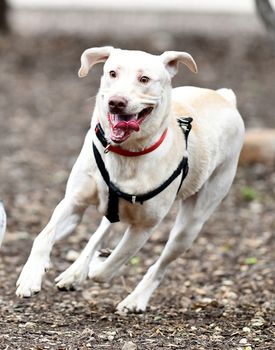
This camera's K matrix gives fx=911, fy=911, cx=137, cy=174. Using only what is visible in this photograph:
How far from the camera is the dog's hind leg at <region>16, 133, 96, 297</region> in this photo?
545 centimetres

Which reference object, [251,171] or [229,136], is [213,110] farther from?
[251,171]

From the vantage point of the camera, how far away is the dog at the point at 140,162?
512 cm

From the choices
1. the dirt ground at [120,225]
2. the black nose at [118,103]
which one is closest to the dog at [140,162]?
the black nose at [118,103]

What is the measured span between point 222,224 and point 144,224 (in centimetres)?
399

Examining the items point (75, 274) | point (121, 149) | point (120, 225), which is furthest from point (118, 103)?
point (120, 225)

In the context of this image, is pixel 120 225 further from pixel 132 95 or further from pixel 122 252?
pixel 132 95

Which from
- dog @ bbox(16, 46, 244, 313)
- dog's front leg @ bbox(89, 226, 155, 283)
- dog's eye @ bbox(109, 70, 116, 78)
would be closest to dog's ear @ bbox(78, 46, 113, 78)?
dog @ bbox(16, 46, 244, 313)

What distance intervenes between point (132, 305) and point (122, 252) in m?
→ 0.84

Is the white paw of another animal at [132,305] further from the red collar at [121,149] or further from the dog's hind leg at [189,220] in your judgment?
the red collar at [121,149]

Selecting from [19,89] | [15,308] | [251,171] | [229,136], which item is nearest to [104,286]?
[15,308]

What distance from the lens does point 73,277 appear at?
607cm

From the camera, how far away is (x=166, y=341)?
5.66 metres

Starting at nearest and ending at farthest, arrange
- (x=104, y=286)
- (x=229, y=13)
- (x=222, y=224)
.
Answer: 1. (x=104, y=286)
2. (x=222, y=224)
3. (x=229, y=13)

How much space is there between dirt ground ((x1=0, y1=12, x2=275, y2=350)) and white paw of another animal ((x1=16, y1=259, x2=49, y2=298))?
32 centimetres
